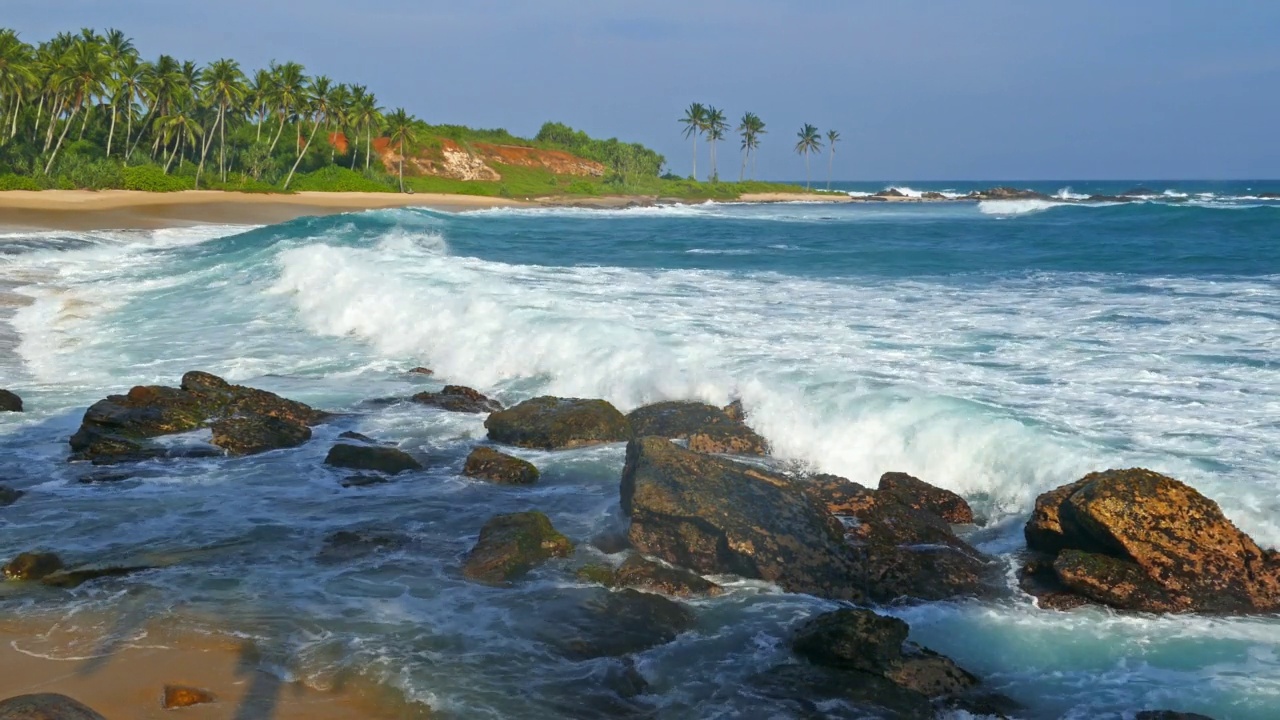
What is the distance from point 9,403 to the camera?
12617mm

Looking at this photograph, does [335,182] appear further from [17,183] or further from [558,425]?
[558,425]

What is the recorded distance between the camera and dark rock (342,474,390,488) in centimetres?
1011

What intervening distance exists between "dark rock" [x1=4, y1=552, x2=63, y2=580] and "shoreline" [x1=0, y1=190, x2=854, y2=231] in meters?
36.0

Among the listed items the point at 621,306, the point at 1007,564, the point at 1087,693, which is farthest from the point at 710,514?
the point at 621,306

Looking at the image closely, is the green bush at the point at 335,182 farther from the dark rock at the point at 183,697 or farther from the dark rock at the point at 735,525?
the dark rock at the point at 183,697

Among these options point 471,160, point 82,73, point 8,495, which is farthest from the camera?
point 471,160

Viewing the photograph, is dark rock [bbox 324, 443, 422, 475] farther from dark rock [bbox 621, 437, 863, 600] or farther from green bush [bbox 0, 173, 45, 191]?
green bush [bbox 0, 173, 45, 191]

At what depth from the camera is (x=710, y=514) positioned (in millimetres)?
8164

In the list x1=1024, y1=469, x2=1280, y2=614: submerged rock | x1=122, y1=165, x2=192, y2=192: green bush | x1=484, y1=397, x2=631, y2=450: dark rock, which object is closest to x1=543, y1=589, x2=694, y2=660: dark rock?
x1=1024, y1=469, x2=1280, y2=614: submerged rock

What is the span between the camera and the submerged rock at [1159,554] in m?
7.31

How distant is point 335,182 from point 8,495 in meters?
65.1

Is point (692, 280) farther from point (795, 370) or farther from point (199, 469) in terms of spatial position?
point (199, 469)

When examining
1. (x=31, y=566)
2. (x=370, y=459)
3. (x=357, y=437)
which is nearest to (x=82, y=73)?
(x=357, y=437)

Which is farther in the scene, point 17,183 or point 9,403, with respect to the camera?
point 17,183
